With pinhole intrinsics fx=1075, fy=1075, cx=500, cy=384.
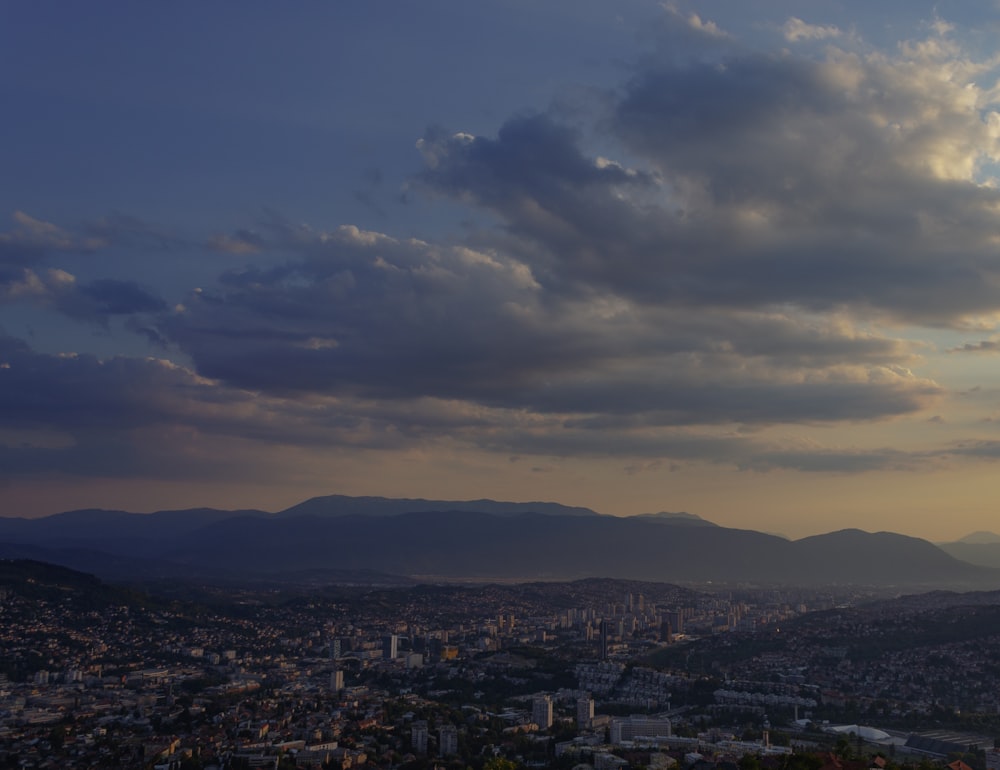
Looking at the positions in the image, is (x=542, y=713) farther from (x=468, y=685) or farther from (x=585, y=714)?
(x=468, y=685)

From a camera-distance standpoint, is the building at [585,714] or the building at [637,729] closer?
the building at [637,729]

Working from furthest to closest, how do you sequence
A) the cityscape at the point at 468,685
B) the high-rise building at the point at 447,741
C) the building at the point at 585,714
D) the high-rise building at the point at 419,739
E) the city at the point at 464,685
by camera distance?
1. the building at the point at 585,714
2. the high-rise building at the point at 419,739
3. the city at the point at 464,685
4. the high-rise building at the point at 447,741
5. the cityscape at the point at 468,685

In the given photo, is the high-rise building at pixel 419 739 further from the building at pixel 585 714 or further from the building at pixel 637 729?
the building at pixel 585 714

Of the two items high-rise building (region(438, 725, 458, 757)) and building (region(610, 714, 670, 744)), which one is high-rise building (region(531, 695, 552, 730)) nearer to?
building (region(610, 714, 670, 744))

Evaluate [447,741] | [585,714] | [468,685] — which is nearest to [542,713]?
[585,714]

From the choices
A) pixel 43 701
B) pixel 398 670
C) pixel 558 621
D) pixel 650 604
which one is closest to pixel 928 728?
pixel 398 670

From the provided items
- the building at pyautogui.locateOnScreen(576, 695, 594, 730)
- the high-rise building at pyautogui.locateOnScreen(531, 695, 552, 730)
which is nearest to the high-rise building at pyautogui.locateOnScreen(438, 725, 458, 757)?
the high-rise building at pyautogui.locateOnScreen(531, 695, 552, 730)

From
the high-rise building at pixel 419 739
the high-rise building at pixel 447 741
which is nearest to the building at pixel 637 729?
the high-rise building at pixel 447 741
